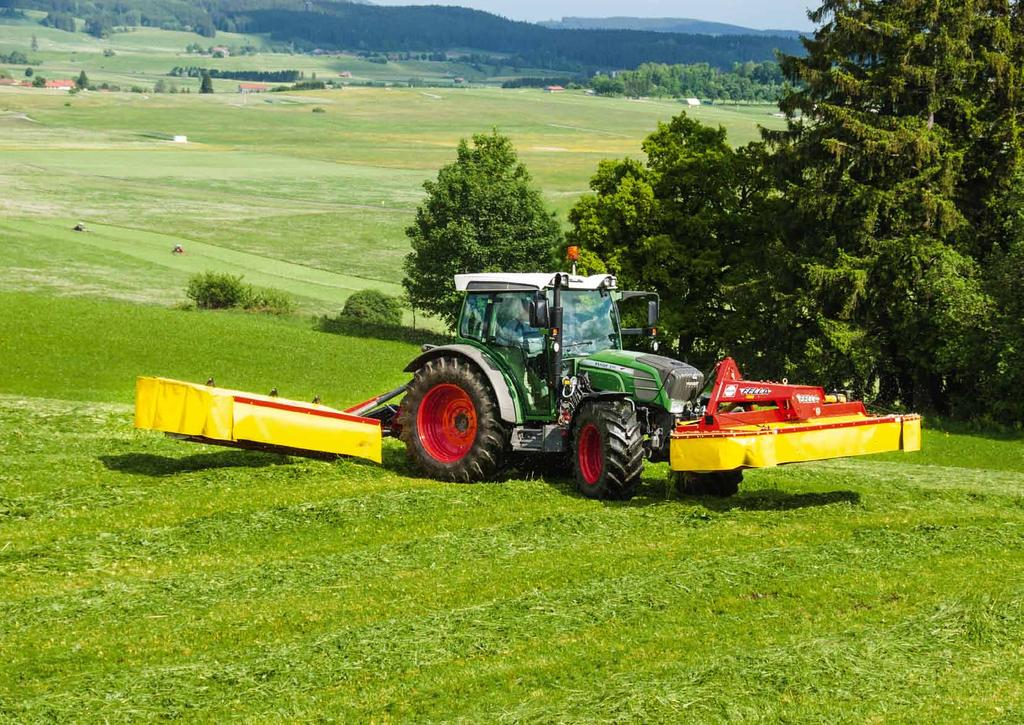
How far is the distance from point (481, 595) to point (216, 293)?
142 feet

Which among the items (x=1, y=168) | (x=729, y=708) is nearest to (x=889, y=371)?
(x=729, y=708)

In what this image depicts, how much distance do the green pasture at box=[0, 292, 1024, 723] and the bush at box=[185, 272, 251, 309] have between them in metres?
34.8

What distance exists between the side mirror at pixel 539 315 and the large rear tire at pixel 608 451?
108cm

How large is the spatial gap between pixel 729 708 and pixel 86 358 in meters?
28.2

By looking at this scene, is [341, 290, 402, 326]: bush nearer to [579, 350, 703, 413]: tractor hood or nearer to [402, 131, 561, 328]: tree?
[402, 131, 561, 328]: tree

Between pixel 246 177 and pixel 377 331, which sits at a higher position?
pixel 246 177

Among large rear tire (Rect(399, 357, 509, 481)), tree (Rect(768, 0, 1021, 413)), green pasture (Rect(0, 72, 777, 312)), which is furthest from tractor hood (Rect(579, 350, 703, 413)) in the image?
green pasture (Rect(0, 72, 777, 312))

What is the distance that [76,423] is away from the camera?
19359mm

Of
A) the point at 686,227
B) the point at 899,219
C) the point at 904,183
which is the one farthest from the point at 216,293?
the point at 904,183

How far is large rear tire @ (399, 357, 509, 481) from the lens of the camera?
15344 millimetres

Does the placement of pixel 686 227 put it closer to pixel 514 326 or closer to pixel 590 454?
pixel 514 326

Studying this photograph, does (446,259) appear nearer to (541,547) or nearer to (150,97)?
(541,547)

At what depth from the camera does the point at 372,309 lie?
54.6m

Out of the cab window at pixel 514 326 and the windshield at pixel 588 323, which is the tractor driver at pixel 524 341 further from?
the windshield at pixel 588 323
